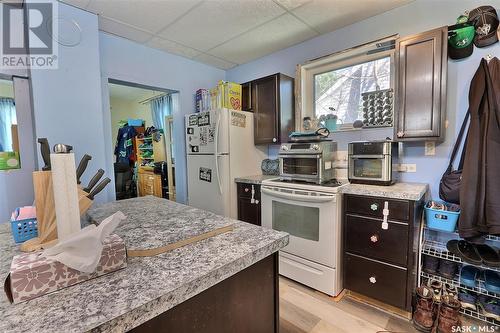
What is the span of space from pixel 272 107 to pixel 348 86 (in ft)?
2.90

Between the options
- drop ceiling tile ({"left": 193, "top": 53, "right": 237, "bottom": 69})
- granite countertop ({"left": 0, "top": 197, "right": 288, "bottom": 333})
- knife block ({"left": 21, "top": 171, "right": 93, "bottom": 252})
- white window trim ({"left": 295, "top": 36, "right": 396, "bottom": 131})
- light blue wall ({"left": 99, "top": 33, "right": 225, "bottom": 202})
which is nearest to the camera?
granite countertop ({"left": 0, "top": 197, "right": 288, "bottom": 333})

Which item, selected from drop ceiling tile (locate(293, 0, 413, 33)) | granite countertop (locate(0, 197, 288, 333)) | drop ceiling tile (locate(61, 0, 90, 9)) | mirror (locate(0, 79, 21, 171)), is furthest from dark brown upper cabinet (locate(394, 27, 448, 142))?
mirror (locate(0, 79, 21, 171))

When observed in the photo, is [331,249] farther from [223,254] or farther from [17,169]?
[17,169]

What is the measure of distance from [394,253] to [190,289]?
1.71m

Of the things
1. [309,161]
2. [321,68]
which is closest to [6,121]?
[309,161]

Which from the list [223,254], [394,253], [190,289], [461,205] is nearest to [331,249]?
[394,253]

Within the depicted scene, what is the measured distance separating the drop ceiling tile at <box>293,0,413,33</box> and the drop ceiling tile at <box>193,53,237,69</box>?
4.59 feet

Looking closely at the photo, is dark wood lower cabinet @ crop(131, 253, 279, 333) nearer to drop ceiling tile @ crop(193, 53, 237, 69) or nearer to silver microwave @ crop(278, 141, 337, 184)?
silver microwave @ crop(278, 141, 337, 184)

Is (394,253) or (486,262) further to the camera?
(394,253)

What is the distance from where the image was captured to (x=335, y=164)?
2543 mm

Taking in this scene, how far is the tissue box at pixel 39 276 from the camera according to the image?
21.7 inches

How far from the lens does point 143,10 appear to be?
2.11 m

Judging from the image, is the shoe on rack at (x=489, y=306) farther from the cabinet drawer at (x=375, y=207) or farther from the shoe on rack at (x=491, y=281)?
the cabinet drawer at (x=375, y=207)

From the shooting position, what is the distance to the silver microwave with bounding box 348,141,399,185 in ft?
6.32
